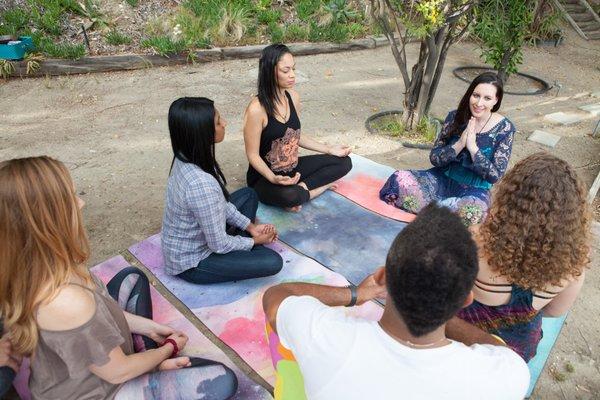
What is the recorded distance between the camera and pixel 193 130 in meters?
2.14

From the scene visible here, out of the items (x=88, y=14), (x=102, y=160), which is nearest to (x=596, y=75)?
(x=102, y=160)

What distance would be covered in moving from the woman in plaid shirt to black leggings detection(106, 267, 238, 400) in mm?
381

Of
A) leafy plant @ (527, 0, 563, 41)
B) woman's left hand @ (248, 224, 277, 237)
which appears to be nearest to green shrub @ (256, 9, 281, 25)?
leafy plant @ (527, 0, 563, 41)

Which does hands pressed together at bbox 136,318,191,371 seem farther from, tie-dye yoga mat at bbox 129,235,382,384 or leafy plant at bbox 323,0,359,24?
leafy plant at bbox 323,0,359,24

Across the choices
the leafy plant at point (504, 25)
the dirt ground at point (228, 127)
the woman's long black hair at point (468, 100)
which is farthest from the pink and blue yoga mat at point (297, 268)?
the leafy plant at point (504, 25)

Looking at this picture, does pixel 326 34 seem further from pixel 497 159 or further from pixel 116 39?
pixel 497 159

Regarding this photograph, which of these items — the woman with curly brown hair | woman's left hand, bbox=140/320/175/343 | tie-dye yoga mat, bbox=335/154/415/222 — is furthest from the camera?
tie-dye yoga mat, bbox=335/154/415/222

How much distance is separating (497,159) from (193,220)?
2204 millimetres

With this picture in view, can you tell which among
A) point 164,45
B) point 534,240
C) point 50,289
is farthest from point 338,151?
point 164,45

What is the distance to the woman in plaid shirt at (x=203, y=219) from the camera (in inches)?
85.0

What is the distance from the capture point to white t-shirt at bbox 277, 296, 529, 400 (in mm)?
963

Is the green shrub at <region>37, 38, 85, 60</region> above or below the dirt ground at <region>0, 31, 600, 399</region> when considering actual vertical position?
above

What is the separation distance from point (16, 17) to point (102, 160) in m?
4.10

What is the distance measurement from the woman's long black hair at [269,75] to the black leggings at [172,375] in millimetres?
1536
